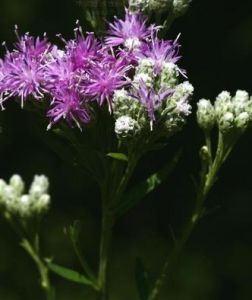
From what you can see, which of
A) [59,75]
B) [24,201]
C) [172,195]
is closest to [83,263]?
[24,201]

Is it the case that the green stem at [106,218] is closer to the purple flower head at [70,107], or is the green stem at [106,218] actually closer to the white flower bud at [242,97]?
the purple flower head at [70,107]

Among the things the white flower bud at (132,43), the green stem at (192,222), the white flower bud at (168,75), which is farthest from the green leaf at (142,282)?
the white flower bud at (132,43)

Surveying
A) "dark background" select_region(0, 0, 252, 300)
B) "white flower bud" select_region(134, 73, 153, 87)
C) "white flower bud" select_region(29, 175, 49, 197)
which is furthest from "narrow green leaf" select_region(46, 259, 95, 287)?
"dark background" select_region(0, 0, 252, 300)

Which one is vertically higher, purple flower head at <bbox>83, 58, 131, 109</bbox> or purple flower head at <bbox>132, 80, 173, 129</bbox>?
purple flower head at <bbox>83, 58, 131, 109</bbox>

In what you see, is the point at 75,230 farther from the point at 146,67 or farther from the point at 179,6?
the point at 179,6

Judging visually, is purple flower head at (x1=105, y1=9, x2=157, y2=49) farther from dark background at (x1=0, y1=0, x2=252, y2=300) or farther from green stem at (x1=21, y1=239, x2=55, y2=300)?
dark background at (x1=0, y1=0, x2=252, y2=300)

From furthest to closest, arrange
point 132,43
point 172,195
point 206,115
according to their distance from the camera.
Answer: point 172,195 < point 206,115 < point 132,43

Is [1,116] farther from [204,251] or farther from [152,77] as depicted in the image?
[152,77]
